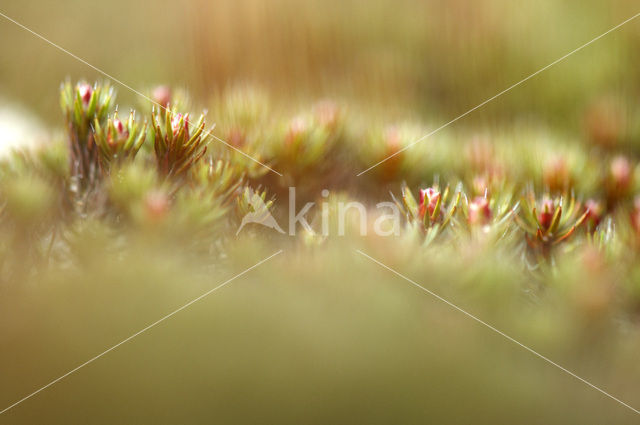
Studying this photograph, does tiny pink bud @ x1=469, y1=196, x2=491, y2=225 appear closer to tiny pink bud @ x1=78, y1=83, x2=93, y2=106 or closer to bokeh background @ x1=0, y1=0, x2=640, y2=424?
bokeh background @ x1=0, y1=0, x2=640, y2=424

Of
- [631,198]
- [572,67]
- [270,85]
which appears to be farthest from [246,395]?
[572,67]

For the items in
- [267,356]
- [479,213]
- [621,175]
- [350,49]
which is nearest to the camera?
[267,356]

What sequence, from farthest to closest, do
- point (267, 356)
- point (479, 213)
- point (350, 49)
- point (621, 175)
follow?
point (350, 49)
point (621, 175)
point (479, 213)
point (267, 356)

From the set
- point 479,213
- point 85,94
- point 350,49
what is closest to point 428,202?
point 479,213

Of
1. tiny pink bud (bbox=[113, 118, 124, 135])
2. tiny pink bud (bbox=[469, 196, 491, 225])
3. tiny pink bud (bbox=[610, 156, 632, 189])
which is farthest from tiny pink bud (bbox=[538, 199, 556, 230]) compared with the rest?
tiny pink bud (bbox=[113, 118, 124, 135])

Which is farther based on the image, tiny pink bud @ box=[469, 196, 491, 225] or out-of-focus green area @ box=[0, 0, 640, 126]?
out-of-focus green area @ box=[0, 0, 640, 126]

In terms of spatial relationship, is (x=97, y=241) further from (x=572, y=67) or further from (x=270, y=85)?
A: (x=572, y=67)

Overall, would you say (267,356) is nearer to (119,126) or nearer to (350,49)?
(119,126)
